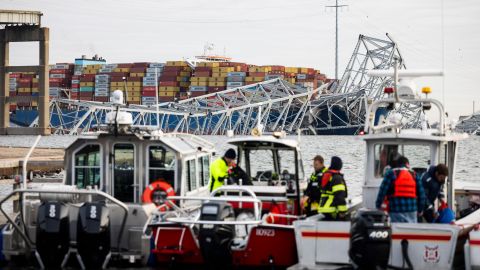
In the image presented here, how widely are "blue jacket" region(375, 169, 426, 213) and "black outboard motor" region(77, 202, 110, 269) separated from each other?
14.6 ft

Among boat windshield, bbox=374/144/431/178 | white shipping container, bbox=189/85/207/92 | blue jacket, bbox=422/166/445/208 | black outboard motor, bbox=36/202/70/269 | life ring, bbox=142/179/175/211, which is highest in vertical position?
white shipping container, bbox=189/85/207/92

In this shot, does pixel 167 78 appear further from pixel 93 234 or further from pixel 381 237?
pixel 381 237

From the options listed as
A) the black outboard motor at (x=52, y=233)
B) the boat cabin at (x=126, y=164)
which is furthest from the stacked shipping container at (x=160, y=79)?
the black outboard motor at (x=52, y=233)

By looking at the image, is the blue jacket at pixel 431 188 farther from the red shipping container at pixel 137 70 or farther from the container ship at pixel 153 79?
the red shipping container at pixel 137 70

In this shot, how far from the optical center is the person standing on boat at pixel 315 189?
1513cm

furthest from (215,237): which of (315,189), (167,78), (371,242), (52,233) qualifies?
(167,78)

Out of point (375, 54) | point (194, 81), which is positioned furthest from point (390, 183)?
point (194, 81)

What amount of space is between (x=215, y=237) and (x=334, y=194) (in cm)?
204

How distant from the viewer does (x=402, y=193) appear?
13.4m

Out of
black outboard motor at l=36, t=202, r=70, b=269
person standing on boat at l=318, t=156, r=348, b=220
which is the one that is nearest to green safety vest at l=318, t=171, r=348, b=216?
person standing on boat at l=318, t=156, r=348, b=220

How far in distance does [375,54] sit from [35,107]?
7678cm

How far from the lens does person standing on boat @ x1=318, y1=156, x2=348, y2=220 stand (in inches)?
557

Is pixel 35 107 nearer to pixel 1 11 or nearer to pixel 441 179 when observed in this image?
pixel 1 11

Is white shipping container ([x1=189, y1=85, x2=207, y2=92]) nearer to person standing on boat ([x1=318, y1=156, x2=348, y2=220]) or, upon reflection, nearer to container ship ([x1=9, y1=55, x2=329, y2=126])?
container ship ([x1=9, y1=55, x2=329, y2=126])
